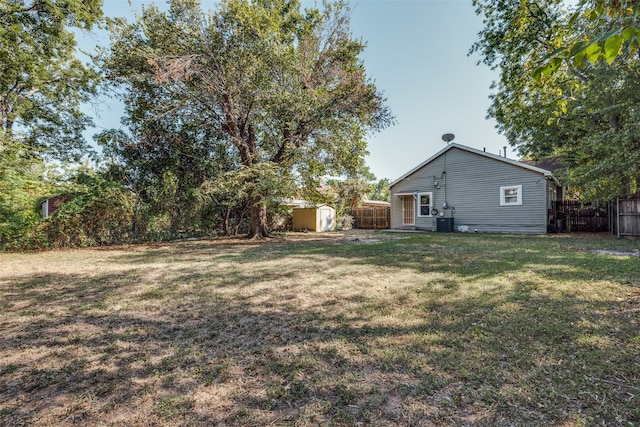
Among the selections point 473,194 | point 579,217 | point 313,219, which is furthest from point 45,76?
point 579,217

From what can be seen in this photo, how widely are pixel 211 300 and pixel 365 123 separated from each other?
35.2 ft

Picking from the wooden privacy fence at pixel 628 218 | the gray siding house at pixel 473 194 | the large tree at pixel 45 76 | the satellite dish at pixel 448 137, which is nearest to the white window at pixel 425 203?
the gray siding house at pixel 473 194

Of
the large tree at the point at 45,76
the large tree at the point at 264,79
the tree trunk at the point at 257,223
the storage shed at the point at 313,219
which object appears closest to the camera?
the large tree at the point at 264,79

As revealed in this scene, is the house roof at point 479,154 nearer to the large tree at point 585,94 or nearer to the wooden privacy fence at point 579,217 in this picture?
Result: the large tree at point 585,94

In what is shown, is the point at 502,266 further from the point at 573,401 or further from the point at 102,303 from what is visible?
the point at 102,303

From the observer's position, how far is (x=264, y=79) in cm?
1138

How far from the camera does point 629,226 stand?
988cm

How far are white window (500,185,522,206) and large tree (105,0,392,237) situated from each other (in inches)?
280

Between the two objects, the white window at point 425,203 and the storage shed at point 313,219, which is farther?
the storage shed at point 313,219

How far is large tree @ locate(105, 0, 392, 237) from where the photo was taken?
10.8m

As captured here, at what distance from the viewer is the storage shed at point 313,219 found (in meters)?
19.2

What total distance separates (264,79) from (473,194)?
467 inches

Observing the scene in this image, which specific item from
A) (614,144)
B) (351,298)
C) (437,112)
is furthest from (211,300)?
(437,112)

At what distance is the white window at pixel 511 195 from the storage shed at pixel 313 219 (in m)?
10.4
